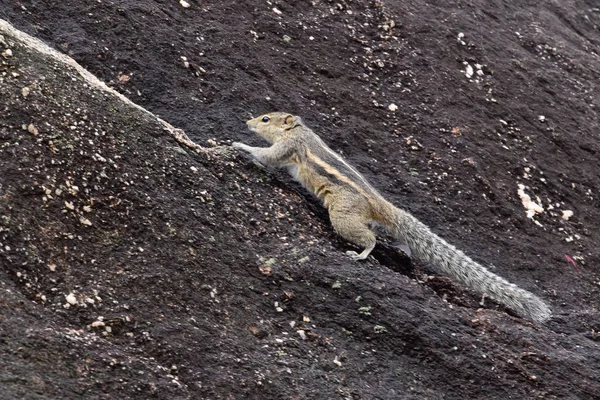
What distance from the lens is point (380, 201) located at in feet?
25.4

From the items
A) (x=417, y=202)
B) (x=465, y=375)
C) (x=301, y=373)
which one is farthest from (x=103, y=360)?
(x=417, y=202)

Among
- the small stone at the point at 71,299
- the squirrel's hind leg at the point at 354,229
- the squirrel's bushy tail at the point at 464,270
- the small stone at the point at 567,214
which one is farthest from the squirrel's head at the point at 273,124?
the small stone at the point at 567,214

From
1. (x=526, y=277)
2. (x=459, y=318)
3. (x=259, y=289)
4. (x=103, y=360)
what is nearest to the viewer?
(x=103, y=360)

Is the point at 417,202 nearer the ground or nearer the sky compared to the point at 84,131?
nearer the ground

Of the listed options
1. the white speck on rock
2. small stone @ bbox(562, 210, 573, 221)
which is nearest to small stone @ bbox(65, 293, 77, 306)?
the white speck on rock

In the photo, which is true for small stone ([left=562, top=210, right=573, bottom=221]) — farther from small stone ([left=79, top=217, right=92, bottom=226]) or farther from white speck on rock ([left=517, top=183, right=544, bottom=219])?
small stone ([left=79, top=217, right=92, bottom=226])

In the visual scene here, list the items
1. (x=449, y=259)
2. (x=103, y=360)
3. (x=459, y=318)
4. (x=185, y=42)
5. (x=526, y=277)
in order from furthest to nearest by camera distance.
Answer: (x=185, y=42) < (x=526, y=277) < (x=449, y=259) < (x=459, y=318) < (x=103, y=360)

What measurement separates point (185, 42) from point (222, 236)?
11.2ft

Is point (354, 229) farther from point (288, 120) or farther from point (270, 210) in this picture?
point (288, 120)

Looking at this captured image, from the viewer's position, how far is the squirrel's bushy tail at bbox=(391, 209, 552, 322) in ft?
24.4

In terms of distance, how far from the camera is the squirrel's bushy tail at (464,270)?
24.4ft

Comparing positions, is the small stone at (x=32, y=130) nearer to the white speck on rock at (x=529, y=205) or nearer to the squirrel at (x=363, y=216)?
the squirrel at (x=363, y=216)

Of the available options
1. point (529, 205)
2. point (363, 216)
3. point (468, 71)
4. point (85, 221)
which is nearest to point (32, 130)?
point (85, 221)

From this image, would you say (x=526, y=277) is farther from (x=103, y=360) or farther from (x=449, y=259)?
(x=103, y=360)
